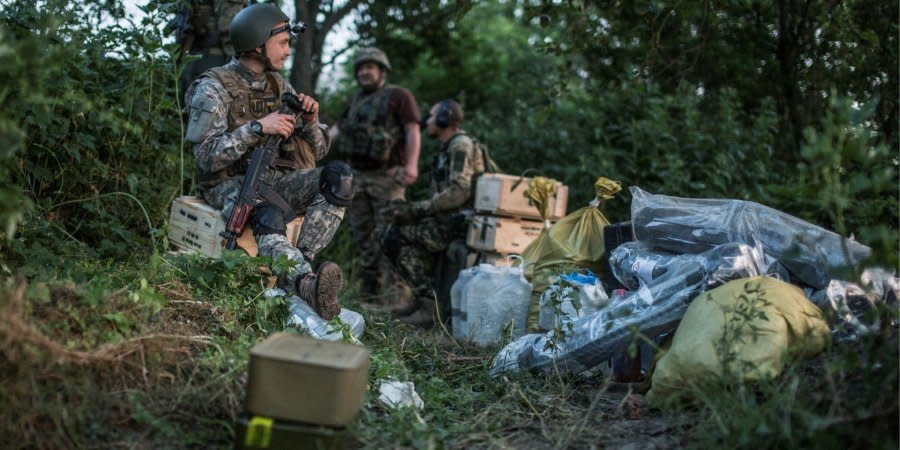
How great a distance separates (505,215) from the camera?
24.1 feet

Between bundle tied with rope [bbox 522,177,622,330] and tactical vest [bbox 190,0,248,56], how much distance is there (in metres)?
2.69

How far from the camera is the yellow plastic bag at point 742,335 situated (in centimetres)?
371

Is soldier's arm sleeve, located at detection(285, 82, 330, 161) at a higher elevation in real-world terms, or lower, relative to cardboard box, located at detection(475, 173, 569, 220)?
higher

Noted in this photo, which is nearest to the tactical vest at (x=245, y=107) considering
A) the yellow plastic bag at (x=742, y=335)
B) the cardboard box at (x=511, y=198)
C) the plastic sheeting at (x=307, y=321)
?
the plastic sheeting at (x=307, y=321)

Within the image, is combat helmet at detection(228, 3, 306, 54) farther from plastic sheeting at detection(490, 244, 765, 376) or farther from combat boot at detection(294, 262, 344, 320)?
plastic sheeting at detection(490, 244, 765, 376)

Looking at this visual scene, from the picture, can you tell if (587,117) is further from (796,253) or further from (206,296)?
(796,253)

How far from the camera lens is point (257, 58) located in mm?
5770

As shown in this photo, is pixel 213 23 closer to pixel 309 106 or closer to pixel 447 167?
pixel 309 106

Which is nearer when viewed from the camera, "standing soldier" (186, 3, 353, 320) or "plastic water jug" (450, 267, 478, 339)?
"standing soldier" (186, 3, 353, 320)

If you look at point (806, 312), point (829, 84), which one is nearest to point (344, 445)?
point (806, 312)

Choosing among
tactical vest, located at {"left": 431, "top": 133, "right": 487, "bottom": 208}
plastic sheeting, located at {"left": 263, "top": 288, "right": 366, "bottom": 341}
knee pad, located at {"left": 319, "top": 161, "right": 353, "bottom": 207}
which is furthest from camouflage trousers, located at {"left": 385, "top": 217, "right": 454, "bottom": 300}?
plastic sheeting, located at {"left": 263, "top": 288, "right": 366, "bottom": 341}

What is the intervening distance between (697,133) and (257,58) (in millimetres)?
5083

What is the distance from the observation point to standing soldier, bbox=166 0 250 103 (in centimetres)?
687

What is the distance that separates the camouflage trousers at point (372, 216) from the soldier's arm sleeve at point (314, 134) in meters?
2.63
